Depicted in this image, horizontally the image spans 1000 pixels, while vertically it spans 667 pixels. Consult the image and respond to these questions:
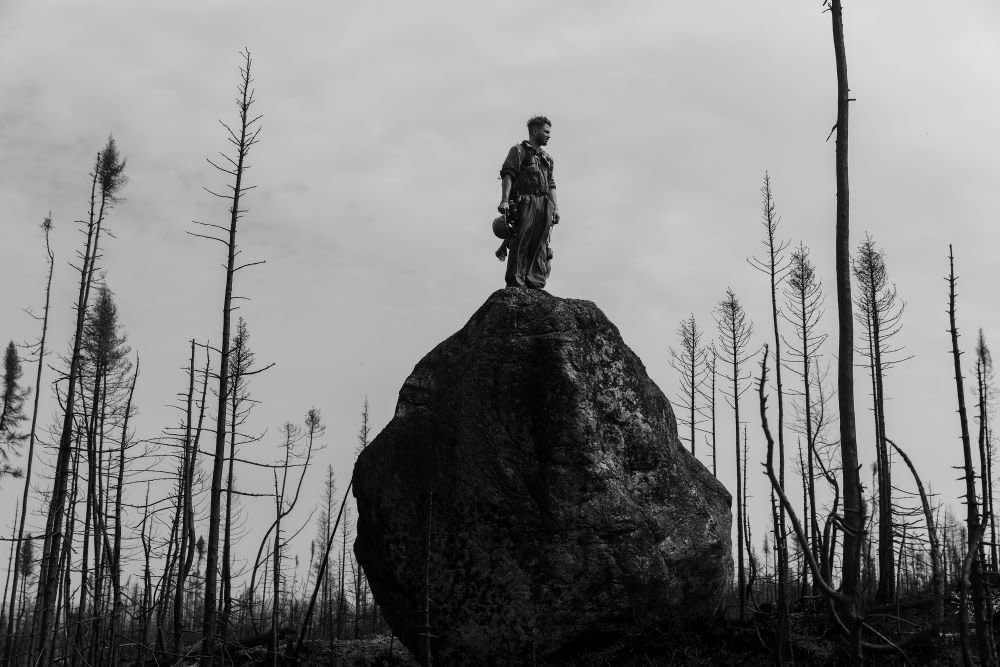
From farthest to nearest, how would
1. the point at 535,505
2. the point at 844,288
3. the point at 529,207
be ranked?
1. the point at 529,207
2. the point at 535,505
3. the point at 844,288

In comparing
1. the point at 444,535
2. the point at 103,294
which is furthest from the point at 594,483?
the point at 103,294

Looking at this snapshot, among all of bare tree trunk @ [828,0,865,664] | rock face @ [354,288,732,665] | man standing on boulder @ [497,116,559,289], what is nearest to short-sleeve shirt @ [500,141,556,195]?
man standing on boulder @ [497,116,559,289]

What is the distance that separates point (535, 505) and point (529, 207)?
443 cm

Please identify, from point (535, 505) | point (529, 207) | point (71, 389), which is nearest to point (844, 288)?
point (535, 505)

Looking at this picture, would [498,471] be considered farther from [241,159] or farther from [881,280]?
[881,280]

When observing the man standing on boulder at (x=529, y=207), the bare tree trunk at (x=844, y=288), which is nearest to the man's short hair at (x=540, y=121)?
the man standing on boulder at (x=529, y=207)

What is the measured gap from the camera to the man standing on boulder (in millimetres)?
12930

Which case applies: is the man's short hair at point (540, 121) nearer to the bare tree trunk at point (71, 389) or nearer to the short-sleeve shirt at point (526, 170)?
the short-sleeve shirt at point (526, 170)

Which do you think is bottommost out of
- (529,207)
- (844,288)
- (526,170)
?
(844,288)

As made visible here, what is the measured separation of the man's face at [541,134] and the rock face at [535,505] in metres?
2.65

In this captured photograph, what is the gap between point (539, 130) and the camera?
13086 mm

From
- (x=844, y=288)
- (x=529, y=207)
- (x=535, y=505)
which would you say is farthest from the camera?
(x=529, y=207)

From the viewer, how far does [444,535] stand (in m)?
10.9

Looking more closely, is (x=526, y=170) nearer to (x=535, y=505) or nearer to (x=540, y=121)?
(x=540, y=121)
